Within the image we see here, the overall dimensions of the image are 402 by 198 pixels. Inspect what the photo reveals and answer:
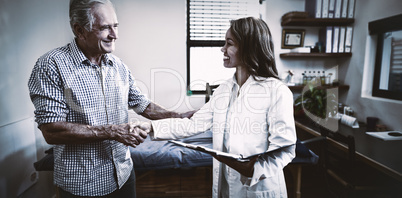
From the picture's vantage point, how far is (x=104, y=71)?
1274 millimetres

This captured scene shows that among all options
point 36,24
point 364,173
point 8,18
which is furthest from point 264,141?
point 36,24

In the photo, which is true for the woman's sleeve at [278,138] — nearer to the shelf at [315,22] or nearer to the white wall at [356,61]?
the white wall at [356,61]

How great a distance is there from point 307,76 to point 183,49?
1874 mm

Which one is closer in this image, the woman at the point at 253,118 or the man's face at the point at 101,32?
the woman at the point at 253,118

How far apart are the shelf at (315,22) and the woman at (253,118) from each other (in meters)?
2.40

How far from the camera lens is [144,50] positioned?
3.36 m

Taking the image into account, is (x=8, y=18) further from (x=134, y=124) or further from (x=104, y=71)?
(x=134, y=124)

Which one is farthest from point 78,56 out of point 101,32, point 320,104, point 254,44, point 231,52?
point 320,104

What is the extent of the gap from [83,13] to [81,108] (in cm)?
46

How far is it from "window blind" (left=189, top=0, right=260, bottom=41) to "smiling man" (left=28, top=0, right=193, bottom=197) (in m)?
2.36

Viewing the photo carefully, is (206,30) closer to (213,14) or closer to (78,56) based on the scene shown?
(213,14)

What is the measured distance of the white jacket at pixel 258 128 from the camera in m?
1.04

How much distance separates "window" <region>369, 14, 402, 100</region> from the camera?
2.54 m

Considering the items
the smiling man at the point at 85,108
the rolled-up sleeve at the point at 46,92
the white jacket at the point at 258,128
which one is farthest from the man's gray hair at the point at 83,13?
the white jacket at the point at 258,128
